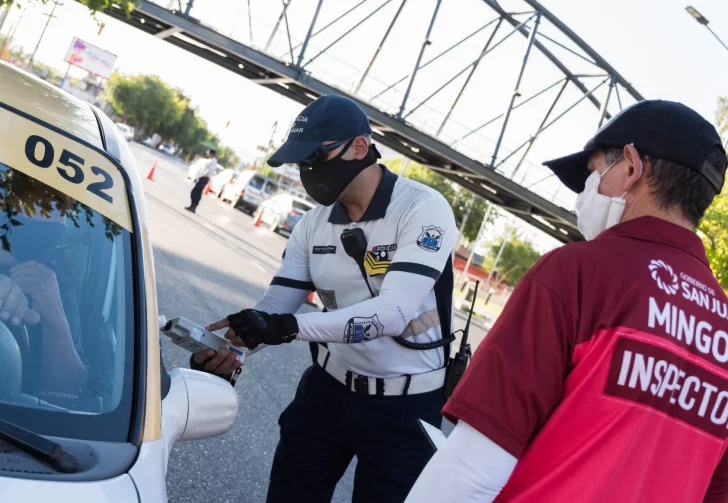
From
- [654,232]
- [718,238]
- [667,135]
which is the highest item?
[718,238]

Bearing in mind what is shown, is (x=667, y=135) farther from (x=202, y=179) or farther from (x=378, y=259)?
(x=202, y=179)

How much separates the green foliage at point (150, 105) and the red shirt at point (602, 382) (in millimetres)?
117557

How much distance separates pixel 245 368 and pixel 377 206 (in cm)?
446

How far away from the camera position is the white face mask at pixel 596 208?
175 cm

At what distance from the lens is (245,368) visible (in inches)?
277

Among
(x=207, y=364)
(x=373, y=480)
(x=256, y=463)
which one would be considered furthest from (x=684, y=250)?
(x=256, y=463)

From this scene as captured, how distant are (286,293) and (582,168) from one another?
4.63ft

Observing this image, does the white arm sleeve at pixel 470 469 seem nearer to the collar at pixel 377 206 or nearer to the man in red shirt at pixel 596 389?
the man in red shirt at pixel 596 389

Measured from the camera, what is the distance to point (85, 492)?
1647mm

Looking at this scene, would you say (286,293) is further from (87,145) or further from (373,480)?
(87,145)

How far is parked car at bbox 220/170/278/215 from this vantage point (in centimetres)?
3089

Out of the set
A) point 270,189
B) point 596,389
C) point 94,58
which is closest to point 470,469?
point 596,389

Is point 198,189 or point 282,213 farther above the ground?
point 282,213

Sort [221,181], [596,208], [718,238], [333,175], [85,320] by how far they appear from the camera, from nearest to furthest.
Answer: [596,208]
[85,320]
[333,175]
[718,238]
[221,181]
